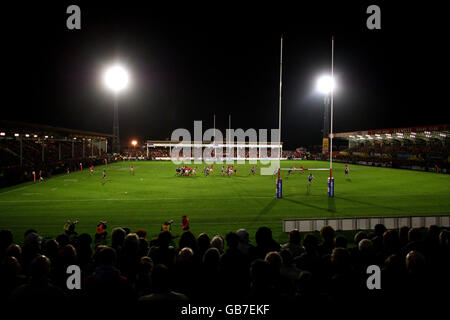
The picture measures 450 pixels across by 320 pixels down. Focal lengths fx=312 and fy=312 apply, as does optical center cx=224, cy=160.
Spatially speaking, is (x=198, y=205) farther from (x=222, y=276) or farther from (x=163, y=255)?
(x=222, y=276)

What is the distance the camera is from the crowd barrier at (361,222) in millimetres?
12648

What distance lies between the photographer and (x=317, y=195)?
23.9m

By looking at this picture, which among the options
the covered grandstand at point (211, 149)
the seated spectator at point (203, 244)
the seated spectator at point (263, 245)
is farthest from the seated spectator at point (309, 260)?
the covered grandstand at point (211, 149)

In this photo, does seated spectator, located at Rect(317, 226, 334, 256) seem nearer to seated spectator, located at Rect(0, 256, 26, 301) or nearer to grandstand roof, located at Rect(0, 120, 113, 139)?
seated spectator, located at Rect(0, 256, 26, 301)

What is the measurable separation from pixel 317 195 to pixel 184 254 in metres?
20.0

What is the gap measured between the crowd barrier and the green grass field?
2.75 ft

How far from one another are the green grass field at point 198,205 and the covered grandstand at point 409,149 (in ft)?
78.1

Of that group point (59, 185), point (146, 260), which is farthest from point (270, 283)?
point (59, 185)

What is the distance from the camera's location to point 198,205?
1970cm

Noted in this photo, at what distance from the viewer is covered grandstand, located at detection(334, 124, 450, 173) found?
162 feet

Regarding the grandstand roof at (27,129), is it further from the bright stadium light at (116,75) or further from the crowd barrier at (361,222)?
the crowd barrier at (361,222)

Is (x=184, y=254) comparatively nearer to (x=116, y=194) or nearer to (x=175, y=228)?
(x=175, y=228)

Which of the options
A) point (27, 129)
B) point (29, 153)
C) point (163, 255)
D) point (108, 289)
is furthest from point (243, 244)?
point (29, 153)
